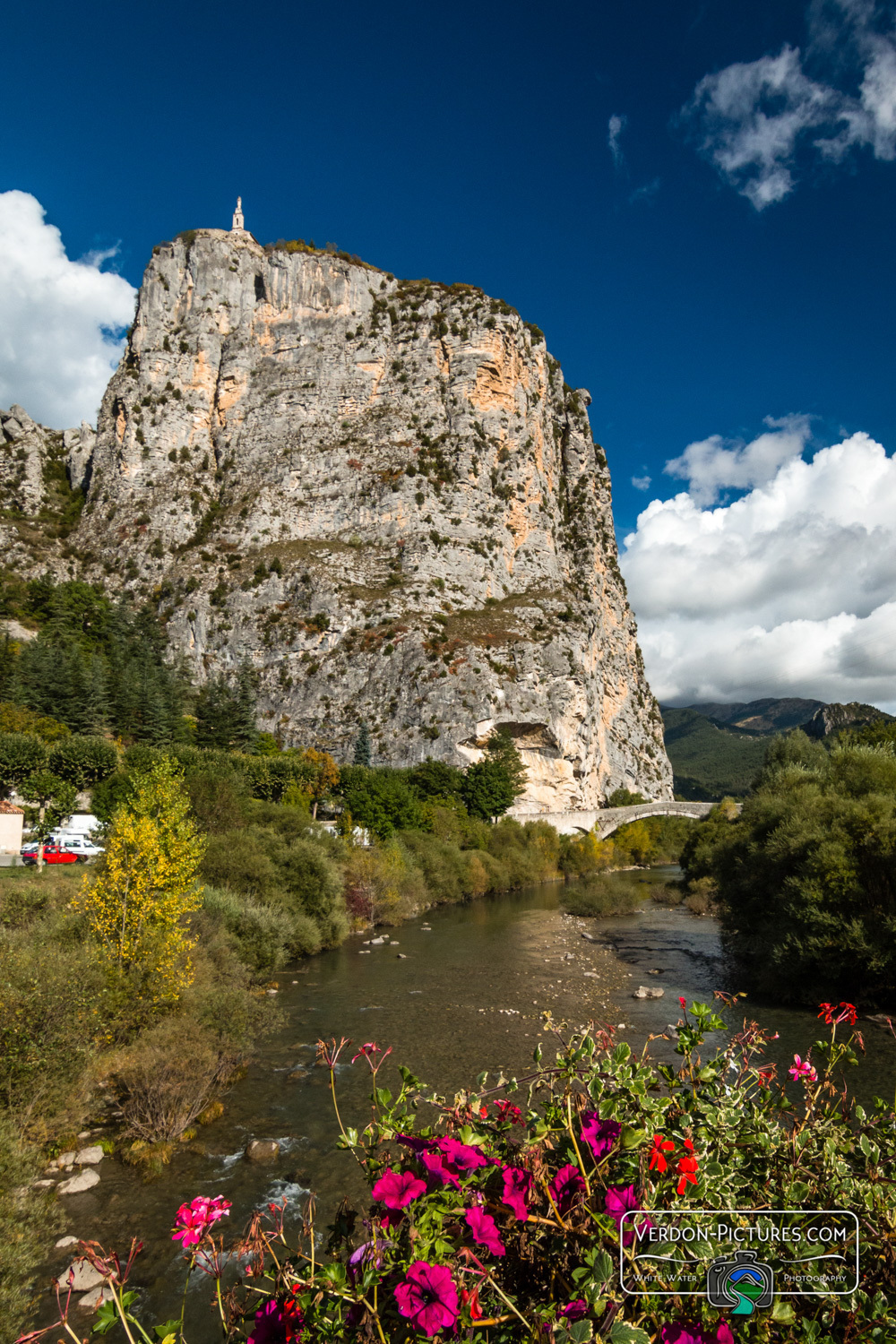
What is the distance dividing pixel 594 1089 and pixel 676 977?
2496 cm

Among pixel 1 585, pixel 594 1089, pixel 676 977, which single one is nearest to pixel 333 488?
pixel 1 585

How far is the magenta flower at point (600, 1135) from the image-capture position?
2.44 metres

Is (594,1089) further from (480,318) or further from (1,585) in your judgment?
(480,318)

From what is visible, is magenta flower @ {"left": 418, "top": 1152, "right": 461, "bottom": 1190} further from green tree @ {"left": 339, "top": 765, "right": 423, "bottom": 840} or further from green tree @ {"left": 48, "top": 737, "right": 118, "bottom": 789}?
green tree @ {"left": 339, "top": 765, "right": 423, "bottom": 840}

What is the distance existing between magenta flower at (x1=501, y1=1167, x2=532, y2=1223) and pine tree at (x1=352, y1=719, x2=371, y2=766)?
200 feet

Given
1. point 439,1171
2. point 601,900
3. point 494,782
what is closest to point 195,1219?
point 439,1171

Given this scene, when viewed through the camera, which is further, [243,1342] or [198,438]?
[198,438]

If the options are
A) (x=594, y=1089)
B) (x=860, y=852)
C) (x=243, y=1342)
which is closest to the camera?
(x=243, y=1342)

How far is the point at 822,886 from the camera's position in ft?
64.5

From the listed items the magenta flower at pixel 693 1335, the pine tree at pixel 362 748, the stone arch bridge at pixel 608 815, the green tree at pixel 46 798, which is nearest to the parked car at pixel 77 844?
the green tree at pixel 46 798

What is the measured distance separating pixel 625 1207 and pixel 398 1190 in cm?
74

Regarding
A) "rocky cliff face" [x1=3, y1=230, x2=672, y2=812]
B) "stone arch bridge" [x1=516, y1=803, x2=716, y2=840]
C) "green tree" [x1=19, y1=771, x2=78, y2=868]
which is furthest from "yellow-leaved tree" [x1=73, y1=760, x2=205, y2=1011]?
"stone arch bridge" [x1=516, y1=803, x2=716, y2=840]

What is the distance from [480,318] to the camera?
87188mm

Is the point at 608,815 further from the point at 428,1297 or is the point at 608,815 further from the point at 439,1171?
the point at 428,1297
